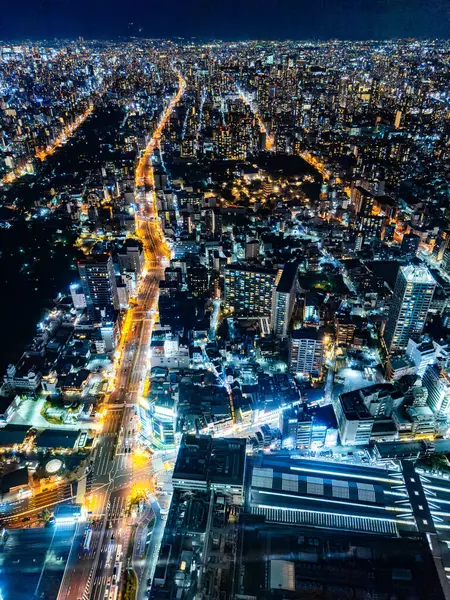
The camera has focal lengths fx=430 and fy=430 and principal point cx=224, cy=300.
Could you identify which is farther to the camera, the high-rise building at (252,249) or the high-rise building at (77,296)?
the high-rise building at (252,249)

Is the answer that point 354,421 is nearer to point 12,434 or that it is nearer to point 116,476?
point 116,476

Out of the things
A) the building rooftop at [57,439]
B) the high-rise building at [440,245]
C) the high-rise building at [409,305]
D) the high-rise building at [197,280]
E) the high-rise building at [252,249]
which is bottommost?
the building rooftop at [57,439]

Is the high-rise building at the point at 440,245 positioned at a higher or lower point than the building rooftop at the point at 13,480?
higher

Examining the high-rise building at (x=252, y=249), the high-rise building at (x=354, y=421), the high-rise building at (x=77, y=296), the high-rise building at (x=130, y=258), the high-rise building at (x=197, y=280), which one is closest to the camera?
the high-rise building at (x=354, y=421)

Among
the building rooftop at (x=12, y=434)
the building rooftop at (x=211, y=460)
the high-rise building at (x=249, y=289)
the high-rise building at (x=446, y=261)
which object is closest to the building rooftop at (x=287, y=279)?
the high-rise building at (x=249, y=289)

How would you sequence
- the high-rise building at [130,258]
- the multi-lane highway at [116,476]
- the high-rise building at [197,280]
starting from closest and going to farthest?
the multi-lane highway at [116,476] < the high-rise building at [197,280] < the high-rise building at [130,258]

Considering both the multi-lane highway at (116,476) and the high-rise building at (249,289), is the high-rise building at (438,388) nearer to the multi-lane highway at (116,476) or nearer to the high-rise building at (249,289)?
the high-rise building at (249,289)

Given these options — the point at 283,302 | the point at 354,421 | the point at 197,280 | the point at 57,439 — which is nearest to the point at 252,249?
the point at 197,280
